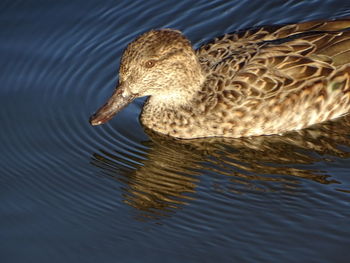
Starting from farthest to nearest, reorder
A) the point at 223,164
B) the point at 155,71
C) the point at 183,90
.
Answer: the point at 183,90, the point at 155,71, the point at 223,164

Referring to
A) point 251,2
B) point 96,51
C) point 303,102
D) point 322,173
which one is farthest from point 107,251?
point 251,2

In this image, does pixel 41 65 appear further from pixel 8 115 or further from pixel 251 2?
pixel 251 2

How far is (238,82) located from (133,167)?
157cm

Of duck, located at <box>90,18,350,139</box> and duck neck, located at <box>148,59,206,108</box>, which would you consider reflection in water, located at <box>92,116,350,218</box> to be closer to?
duck, located at <box>90,18,350,139</box>

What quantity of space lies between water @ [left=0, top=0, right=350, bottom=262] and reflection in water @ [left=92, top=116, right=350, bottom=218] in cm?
2

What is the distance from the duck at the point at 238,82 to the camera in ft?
32.2

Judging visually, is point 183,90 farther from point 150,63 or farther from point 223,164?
point 223,164

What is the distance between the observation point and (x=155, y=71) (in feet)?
32.3

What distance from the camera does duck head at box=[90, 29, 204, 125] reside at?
31.6 feet

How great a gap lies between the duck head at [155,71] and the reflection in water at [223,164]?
0.54 m

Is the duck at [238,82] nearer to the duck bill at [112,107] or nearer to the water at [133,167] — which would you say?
the duck bill at [112,107]

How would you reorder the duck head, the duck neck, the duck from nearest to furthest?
the duck head, the duck, the duck neck

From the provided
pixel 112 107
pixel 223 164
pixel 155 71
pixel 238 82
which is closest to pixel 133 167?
pixel 112 107

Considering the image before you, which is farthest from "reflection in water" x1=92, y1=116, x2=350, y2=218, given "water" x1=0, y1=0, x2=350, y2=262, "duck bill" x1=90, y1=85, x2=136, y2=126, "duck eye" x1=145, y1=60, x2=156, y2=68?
"duck eye" x1=145, y1=60, x2=156, y2=68
